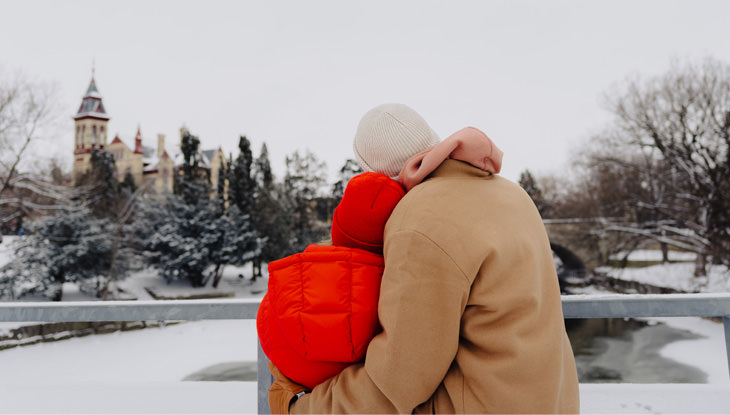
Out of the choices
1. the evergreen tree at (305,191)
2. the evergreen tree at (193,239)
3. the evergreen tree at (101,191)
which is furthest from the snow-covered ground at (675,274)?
the evergreen tree at (101,191)

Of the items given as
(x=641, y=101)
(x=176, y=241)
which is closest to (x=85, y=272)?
(x=176, y=241)

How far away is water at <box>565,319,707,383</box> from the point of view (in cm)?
1084

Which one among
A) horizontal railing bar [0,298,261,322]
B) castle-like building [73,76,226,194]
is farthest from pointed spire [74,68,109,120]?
horizontal railing bar [0,298,261,322]

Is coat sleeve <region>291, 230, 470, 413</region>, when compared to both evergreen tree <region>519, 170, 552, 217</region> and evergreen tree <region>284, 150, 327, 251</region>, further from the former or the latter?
evergreen tree <region>519, 170, 552, 217</region>

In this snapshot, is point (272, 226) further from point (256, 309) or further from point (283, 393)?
point (283, 393)

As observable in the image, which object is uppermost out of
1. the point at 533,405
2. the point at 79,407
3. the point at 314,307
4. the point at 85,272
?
the point at 314,307

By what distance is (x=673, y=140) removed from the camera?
15633 mm

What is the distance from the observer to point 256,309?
1581 mm

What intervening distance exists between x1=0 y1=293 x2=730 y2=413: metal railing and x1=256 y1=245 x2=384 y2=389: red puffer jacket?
61 centimetres

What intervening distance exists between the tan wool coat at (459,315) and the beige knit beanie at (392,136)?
0.53 ft

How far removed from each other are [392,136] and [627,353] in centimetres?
1423

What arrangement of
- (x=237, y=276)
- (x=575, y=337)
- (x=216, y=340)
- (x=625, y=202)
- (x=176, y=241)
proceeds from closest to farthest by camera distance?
1. (x=216, y=340)
2. (x=575, y=337)
3. (x=625, y=202)
4. (x=176, y=241)
5. (x=237, y=276)

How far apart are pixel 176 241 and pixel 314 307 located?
21.4 meters

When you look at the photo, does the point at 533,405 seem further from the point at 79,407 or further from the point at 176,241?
the point at 176,241
